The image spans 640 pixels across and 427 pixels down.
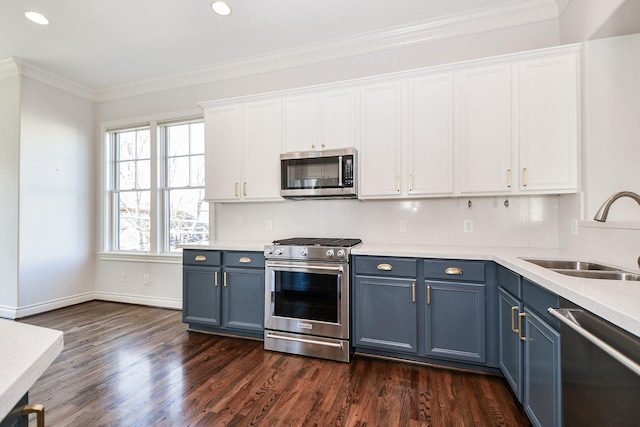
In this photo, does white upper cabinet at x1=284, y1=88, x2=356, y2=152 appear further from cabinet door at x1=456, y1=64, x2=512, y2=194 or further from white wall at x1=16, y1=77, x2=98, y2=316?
white wall at x1=16, y1=77, x2=98, y2=316

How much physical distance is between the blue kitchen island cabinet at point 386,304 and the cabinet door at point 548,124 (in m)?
1.19

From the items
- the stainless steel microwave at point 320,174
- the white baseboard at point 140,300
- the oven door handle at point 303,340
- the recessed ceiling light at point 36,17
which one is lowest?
the white baseboard at point 140,300

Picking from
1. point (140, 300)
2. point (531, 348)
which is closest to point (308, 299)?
point (531, 348)

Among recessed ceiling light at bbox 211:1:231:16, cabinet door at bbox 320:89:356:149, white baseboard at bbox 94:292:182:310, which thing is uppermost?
recessed ceiling light at bbox 211:1:231:16

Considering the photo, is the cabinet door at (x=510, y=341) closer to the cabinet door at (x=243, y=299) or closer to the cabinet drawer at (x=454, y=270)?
the cabinet drawer at (x=454, y=270)

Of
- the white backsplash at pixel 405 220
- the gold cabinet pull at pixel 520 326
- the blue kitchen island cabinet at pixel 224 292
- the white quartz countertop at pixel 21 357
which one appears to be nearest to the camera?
the white quartz countertop at pixel 21 357

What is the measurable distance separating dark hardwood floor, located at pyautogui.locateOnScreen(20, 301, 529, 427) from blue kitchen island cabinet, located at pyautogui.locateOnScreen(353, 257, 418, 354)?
20 cm

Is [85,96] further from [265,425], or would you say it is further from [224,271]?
[265,425]

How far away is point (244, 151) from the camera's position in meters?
3.31

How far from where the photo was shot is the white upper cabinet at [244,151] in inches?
126

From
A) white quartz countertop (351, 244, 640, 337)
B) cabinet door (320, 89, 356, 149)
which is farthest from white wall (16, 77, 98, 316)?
white quartz countertop (351, 244, 640, 337)

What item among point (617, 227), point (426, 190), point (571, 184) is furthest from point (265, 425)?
point (571, 184)

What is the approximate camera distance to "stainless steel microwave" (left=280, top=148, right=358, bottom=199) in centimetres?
285

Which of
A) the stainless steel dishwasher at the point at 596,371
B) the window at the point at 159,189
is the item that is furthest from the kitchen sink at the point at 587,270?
the window at the point at 159,189
